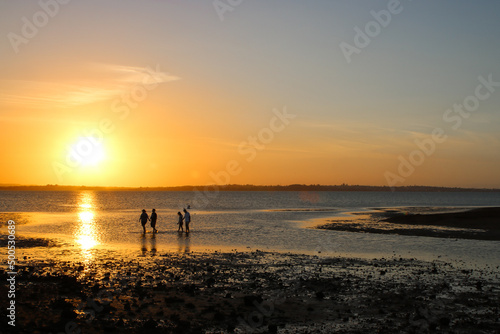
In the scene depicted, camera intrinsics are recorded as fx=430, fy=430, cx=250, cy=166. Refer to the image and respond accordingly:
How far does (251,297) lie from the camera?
14648mm

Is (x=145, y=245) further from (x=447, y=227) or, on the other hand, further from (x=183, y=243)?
(x=447, y=227)

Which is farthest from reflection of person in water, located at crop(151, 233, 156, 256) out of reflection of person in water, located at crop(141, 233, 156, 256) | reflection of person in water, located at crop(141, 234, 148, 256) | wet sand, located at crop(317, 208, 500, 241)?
wet sand, located at crop(317, 208, 500, 241)

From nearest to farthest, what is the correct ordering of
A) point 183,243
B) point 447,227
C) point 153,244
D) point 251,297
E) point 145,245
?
point 251,297, point 145,245, point 153,244, point 183,243, point 447,227

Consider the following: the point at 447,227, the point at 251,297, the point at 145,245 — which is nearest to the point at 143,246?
the point at 145,245

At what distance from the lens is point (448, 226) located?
154 ft

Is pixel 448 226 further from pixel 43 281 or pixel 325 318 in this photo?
pixel 43 281

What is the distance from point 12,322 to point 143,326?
11.5ft

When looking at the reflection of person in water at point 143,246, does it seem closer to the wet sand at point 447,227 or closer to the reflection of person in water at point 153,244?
the reflection of person in water at point 153,244

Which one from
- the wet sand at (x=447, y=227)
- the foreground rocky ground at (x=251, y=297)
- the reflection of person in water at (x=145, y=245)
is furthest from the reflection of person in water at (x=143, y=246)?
the wet sand at (x=447, y=227)

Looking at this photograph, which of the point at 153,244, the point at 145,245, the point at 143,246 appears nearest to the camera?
the point at 143,246

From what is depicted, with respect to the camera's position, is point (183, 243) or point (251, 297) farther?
point (183, 243)

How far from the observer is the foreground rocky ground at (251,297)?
12.2 metres

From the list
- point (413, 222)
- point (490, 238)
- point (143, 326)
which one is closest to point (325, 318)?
point (143, 326)

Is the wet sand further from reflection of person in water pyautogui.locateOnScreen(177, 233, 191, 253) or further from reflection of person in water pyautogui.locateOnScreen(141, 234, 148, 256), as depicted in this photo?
reflection of person in water pyautogui.locateOnScreen(141, 234, 148, 256)
